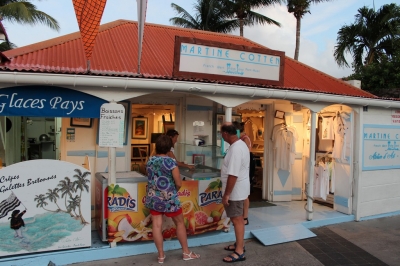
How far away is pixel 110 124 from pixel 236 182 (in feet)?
6.49

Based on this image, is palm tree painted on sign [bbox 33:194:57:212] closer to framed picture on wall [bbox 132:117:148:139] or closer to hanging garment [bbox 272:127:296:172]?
framed picture on wall [bbox 132:117:148:139]

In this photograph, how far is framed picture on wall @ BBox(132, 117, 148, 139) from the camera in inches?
343

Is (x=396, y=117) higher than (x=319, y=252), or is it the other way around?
(x=396, y=117)

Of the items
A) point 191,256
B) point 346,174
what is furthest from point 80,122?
point 346,174

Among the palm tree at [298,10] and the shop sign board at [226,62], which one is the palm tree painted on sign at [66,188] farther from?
the palm tree at [298,10]

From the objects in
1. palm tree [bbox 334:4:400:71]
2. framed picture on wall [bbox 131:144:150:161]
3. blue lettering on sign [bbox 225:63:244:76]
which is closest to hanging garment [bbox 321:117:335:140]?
blue lettering on sign [bbox 225:63:244:76]

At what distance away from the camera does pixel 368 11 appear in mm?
19625

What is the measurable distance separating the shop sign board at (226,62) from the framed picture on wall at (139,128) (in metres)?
3.32

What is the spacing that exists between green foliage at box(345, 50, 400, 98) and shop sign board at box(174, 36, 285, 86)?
1074 cm

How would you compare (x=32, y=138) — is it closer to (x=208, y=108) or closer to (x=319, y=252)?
(x=208, y=108)

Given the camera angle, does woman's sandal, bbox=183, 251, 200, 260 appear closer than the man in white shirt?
No

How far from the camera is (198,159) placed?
7.01 metres

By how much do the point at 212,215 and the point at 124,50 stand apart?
3.82 meters

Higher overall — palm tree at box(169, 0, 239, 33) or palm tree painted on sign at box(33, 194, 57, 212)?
palm tree at box(169, 0, 239, 33)
